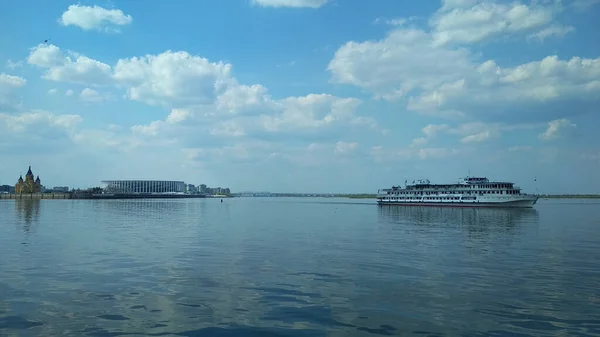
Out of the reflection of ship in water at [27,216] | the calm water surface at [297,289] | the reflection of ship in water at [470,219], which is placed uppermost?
the reflection of ship in water at [27,216]

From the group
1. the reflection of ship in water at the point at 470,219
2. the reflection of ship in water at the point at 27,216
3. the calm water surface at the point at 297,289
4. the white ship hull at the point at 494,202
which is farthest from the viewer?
the white ship hull at the point at 494,202

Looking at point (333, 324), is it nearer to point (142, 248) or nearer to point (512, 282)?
point (512, 282)

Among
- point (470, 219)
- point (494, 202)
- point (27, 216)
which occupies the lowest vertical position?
point (470, 219)

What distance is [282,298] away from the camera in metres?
23.5

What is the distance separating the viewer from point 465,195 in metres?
157

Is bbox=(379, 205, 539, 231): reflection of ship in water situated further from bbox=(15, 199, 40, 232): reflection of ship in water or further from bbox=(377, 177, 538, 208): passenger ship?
bbox=(15, 199, 40, 232): reflection of ship in water

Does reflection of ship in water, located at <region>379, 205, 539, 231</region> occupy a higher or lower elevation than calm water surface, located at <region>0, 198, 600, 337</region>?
lower

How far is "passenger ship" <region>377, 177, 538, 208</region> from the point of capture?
488 feet

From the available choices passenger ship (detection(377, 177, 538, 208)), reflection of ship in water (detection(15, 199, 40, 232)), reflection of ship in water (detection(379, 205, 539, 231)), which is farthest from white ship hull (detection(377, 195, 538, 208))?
reflection of ship in water (detection(15, 199, 40, 232))

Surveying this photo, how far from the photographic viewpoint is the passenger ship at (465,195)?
149m

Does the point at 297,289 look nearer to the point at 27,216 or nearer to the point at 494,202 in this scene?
the point at 27,216

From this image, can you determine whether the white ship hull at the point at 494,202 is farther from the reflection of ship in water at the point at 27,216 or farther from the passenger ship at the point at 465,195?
the reflection of ship in water at the point at 27,216

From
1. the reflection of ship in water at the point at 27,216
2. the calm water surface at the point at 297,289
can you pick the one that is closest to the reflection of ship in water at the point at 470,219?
the calm water surface at the point at 297,289

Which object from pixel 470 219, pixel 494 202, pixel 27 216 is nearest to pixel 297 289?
pixel 470 219
